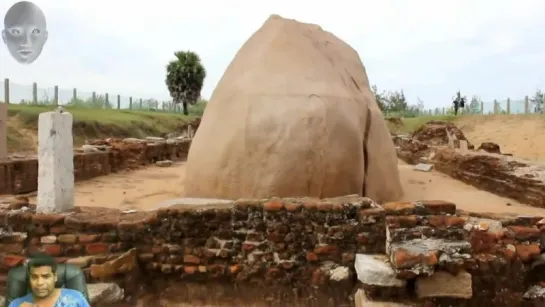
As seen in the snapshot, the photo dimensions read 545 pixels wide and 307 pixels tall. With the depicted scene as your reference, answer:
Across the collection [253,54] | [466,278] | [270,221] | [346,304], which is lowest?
[346,304]

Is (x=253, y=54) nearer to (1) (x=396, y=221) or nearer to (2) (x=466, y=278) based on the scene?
(1) (x=396, y=221)

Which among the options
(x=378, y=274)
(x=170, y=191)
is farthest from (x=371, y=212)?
(x=170, y=191)

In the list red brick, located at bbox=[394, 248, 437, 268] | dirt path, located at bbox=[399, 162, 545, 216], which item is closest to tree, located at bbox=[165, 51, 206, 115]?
dirt path, located at bbox=[399, 162, 545, 216]

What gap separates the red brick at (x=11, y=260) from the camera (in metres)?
3.75

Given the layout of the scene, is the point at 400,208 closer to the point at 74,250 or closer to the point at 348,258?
the point at 348,258

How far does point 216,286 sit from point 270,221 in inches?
27.8

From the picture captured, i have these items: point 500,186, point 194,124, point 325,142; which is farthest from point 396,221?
point 194,124

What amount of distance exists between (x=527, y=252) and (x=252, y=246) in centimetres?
206

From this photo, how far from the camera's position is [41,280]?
6.48ft

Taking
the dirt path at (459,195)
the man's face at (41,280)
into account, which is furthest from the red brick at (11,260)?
the dirt path at (459,195)

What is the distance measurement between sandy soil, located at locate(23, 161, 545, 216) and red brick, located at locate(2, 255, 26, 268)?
2690 mm

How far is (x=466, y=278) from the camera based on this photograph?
325 cm

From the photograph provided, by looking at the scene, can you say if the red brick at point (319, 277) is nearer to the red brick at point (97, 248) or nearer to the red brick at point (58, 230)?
the red brick at point (97, 248)

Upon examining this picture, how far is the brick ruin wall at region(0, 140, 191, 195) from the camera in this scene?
845 cm
